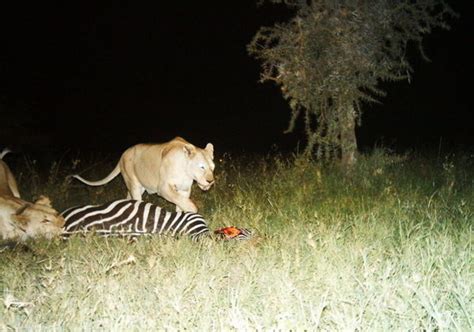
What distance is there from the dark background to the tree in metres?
8.79

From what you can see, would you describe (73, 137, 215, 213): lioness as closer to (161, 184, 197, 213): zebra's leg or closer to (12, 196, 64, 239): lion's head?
(161, 184, 197, 213): zebra's leg

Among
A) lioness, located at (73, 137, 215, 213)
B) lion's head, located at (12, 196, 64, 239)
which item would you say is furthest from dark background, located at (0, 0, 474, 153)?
lion's head, located at (12, 196, 64, 239)

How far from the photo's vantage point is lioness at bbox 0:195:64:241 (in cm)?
609

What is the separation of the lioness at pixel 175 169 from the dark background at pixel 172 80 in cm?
941

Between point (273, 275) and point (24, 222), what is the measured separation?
3.08 meters

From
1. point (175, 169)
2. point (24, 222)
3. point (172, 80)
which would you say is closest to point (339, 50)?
point (175, 169)

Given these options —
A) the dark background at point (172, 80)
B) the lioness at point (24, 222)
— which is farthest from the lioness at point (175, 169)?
the dark background at point (172, 80)

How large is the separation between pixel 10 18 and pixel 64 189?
43.5 ft

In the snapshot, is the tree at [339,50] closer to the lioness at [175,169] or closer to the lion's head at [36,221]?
the lioness at [175,169]

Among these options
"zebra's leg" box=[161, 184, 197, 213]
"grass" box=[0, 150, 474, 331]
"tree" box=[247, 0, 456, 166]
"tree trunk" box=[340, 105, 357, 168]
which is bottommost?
"zebra's leg" box=[161, 184, 197, 213]

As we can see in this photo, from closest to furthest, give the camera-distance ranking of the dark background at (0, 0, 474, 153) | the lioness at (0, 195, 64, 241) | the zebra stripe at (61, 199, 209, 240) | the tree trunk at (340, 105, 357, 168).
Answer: the lioness at (0, 195, 64, 241) < the zebra stripe at (61, 199, 209, 240) < the tree trunk at (340, 105, 357, 168) < the dark background at (0, 0, 474, 153)

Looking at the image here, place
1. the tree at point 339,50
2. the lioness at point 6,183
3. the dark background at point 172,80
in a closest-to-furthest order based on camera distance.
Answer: the lioness at point 6,183 → the tree at point 339,50 → the dark background at point 172,80

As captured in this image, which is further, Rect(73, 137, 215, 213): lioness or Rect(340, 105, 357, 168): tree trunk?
Rect(340, 105, 357, 168): tree trunk

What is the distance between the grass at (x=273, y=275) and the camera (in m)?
3.51
